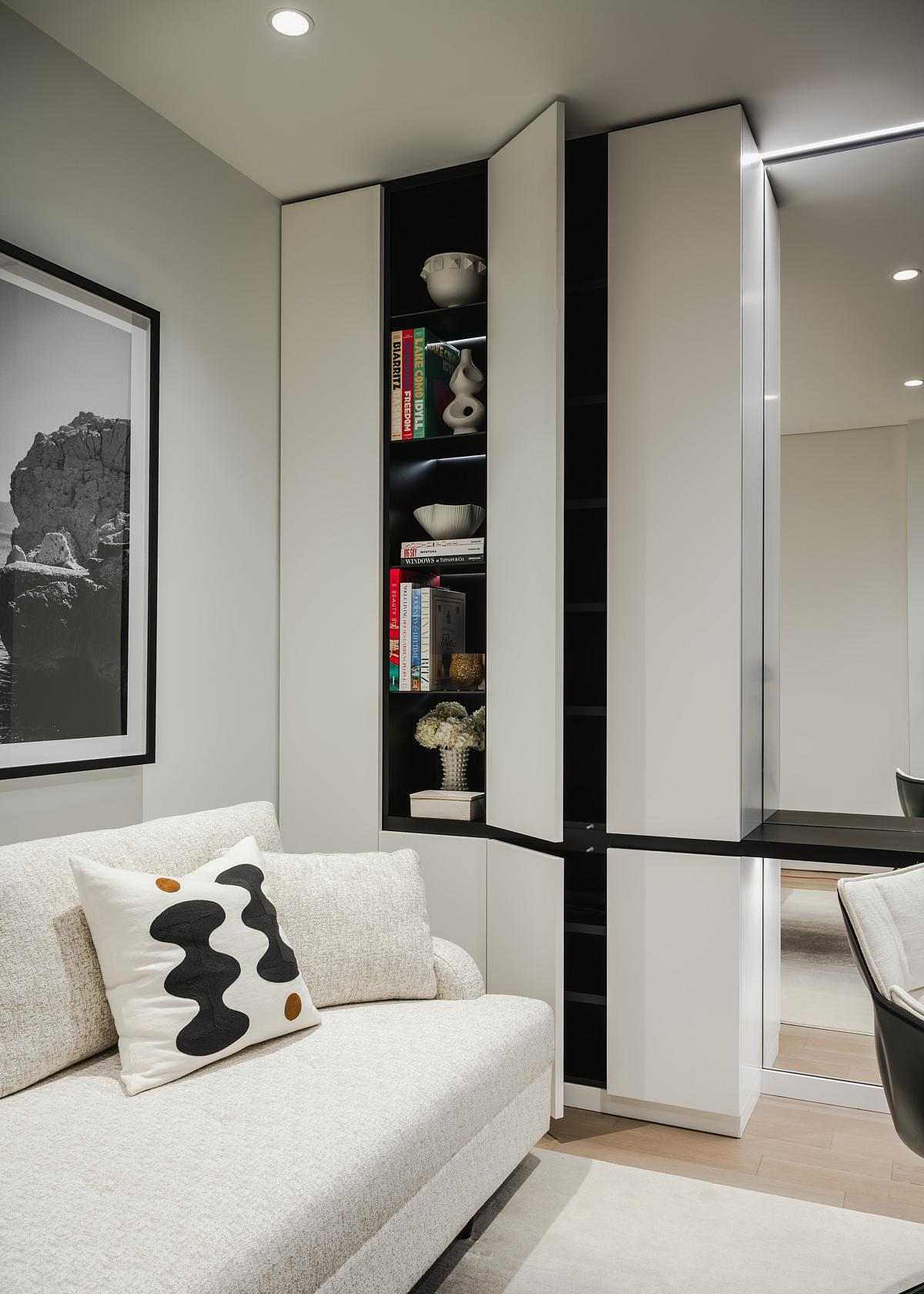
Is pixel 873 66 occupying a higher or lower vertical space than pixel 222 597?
higher

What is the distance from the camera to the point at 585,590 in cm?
326

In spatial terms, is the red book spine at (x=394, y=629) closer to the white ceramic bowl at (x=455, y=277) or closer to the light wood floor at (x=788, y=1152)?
the white ceramic bowl at (x=455, y=277)

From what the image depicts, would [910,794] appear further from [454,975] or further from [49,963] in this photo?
[49,963]

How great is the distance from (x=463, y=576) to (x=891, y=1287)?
7.13 ft

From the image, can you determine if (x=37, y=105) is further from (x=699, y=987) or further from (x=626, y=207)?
(x=699, y=987)

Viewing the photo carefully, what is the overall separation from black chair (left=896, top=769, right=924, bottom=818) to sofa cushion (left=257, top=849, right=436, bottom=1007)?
1.45 m

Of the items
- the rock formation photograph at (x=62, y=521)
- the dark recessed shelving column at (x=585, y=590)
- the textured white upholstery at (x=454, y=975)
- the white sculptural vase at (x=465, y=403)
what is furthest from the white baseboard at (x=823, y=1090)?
the white sculptural vase at (x=465, y=403)

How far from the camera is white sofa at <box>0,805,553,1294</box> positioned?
1.41 m

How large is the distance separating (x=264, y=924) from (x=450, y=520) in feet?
4.80

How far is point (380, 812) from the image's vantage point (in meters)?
3.18

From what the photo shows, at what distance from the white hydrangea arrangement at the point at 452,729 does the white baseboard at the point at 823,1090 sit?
107 centimetres

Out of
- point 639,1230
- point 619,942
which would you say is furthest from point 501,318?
point 639,1230

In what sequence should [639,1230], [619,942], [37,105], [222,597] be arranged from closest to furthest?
1. [639,1230]
2. [37,105]
3. [619,942]
4. [222,597]

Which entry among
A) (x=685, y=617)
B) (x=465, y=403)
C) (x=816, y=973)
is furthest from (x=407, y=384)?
(x=816, y=973)
